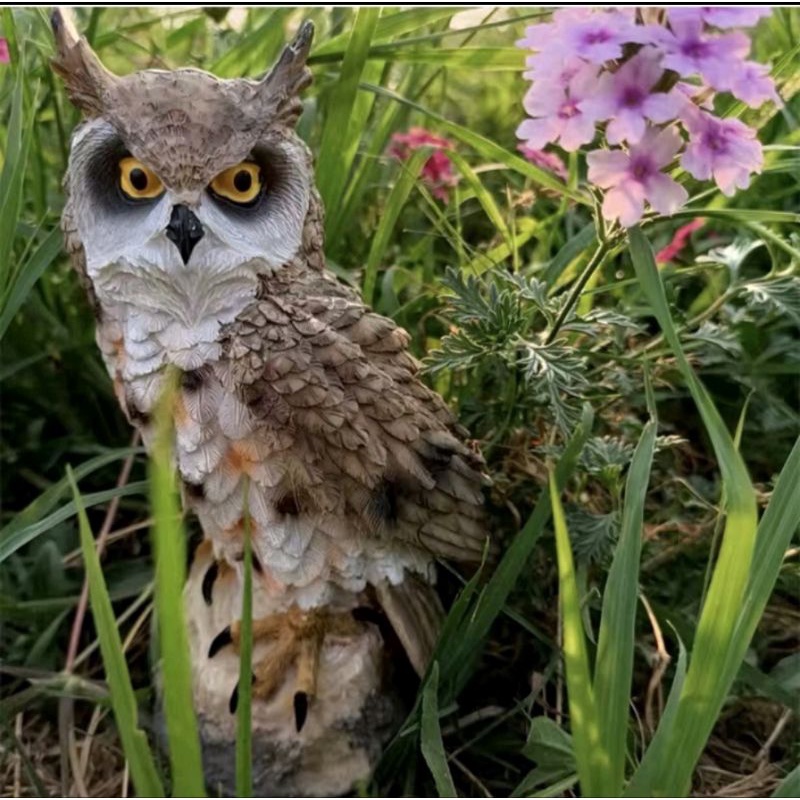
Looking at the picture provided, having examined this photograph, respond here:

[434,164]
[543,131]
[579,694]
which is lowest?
[579,694]

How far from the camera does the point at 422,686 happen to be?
942 millimetres

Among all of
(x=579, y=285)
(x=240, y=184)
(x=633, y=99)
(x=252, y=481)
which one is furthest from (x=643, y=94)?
(x=252, y=481)

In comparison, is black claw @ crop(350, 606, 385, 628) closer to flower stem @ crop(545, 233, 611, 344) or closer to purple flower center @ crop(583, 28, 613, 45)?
flower stem @ crop(545, 233, 611, 344)

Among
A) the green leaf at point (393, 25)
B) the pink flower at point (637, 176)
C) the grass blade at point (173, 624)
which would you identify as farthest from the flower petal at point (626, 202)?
the green leaf at point (393, 25)

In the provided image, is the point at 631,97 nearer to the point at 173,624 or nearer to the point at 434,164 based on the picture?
the point at 173,624

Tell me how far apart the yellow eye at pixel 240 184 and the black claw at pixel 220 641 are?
38cm

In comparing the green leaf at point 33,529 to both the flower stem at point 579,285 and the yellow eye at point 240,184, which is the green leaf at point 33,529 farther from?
the flower stem at point 579,285

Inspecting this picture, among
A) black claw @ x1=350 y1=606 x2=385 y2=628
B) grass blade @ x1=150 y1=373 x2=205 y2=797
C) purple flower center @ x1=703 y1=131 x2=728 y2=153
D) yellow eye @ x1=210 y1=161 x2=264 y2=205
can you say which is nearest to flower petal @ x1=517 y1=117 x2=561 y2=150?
purple flower center @ x1=703 y1=131 x2=728 y2=153

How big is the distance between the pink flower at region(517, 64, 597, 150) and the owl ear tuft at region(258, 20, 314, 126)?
19cm

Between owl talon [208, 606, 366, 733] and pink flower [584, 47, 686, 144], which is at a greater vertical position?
pink flower [584, 47, 686, 144]

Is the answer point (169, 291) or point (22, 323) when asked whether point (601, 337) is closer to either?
point (169, 291)

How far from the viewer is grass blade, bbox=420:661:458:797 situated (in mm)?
799

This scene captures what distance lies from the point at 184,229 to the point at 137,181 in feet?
0.20

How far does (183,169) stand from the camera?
30.3 inches
